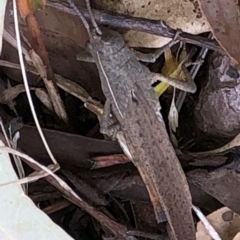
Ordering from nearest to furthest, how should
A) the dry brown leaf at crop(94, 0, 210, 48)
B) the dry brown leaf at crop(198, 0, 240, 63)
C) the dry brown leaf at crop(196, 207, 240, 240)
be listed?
the dry brown leaf at crop(198, 0, 240, 63) → the dry brown leaf at crop(94, 0, 210, 48) → the dry brown leaf at crop(196, 207, 240, 240)

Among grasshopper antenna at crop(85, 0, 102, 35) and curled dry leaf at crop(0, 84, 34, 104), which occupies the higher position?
grasshopper antenna at crop(85, 0, 102, 35)

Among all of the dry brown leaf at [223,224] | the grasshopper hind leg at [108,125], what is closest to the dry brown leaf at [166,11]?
the grasshopper hind leg at [108,125]

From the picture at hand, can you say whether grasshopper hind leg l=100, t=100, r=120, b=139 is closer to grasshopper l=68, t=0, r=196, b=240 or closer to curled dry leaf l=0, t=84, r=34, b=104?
grasshopper l=68, t=0, r=196, b=240

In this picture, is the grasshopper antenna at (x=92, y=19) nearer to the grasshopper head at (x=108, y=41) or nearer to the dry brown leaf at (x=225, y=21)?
the grasshopper head at (x=108, y=41)

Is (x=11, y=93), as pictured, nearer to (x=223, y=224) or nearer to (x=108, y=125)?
(x=108, y=125)

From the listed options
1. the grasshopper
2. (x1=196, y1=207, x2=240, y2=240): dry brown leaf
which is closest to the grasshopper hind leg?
the grasshopper
